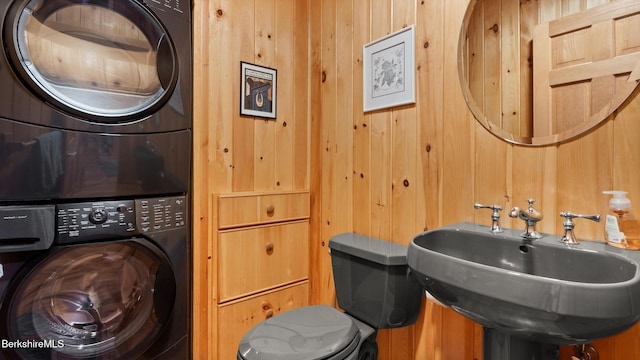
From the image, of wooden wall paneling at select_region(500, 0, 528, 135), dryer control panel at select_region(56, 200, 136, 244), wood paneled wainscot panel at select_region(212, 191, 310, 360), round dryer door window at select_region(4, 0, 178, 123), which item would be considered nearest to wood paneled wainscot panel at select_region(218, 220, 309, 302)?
wood paneled wainscot panel at select_region(212, 191, 310, 360)

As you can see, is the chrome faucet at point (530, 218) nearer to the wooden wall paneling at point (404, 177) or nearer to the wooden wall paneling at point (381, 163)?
the wooden wall paneling at point (404, 177)

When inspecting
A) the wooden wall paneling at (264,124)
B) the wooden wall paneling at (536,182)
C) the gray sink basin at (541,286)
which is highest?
the wooden wall paneling at (264,124)

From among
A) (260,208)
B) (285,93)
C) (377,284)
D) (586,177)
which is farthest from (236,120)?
(586,177)

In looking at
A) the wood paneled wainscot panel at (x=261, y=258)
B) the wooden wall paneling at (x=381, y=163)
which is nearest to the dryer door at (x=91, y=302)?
the wood paneled wainscot panel at (x=261, y=258)

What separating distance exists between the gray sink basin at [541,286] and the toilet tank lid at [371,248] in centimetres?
24

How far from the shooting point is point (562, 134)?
1005mm

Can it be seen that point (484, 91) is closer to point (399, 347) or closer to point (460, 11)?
point (460, 11)

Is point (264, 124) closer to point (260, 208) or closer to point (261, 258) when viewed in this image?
point (260, 208)

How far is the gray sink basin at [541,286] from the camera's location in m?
0.60

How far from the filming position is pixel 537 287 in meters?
0.63

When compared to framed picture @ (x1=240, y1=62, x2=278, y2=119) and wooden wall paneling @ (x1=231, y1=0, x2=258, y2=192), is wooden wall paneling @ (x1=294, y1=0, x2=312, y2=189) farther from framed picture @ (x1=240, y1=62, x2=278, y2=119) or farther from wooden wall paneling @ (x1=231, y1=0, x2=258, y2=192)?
wooden wall paneling @ (x1=231, y1=0, x2=258, y2=192)

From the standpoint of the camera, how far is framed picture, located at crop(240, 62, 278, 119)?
5.29 ft

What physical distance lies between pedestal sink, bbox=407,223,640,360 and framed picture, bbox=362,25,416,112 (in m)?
0.70

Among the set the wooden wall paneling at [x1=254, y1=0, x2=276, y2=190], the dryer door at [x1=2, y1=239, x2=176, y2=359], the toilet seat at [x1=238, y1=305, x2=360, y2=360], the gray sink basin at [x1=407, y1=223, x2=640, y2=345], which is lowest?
the toilet seat at [x1=238, y1=305, x2=360, y2=360]
